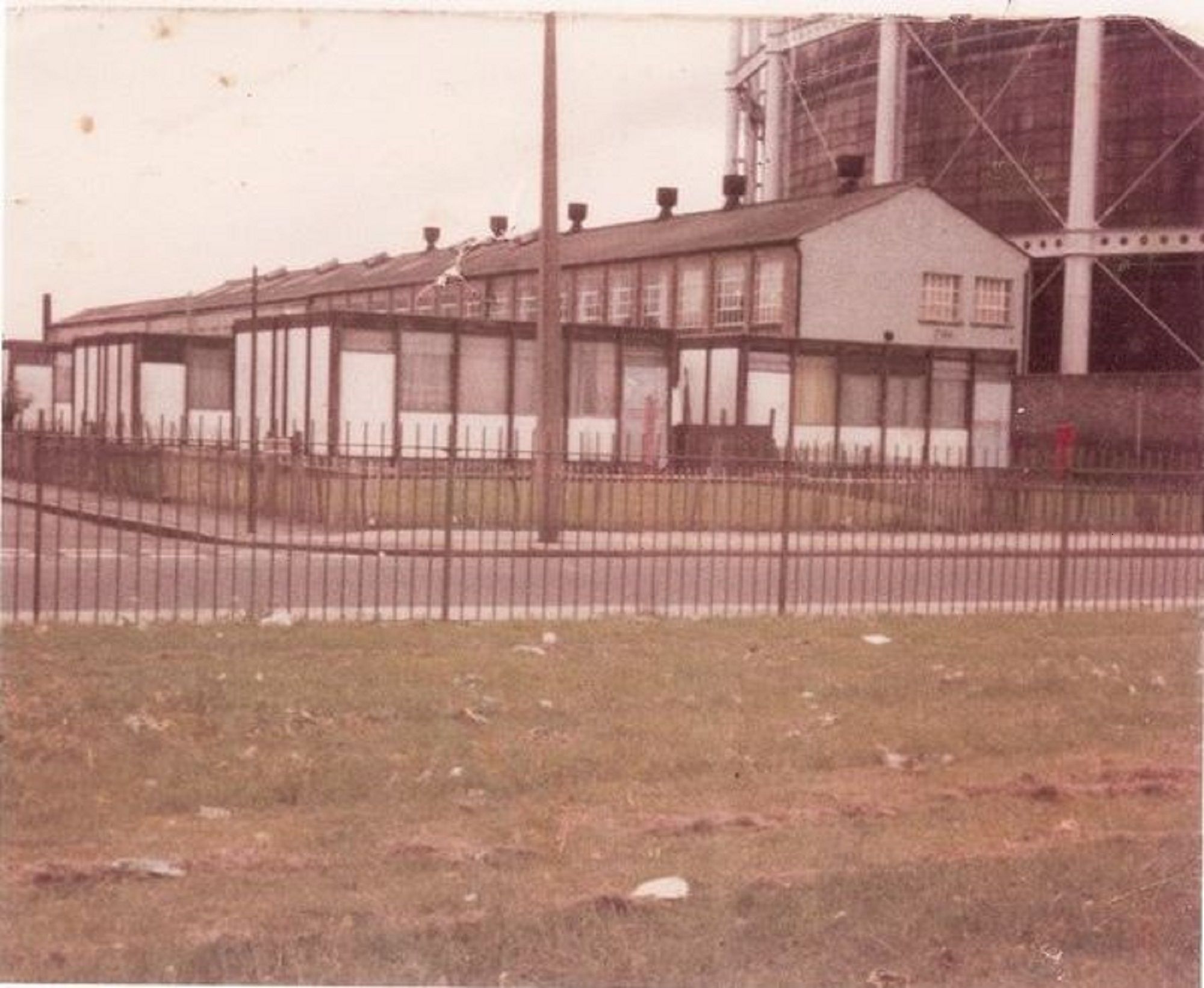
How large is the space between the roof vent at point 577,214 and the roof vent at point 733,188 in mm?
3859

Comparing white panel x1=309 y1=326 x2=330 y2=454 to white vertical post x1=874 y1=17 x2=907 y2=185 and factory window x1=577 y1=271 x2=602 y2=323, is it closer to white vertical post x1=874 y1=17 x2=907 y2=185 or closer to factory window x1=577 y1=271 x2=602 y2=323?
factory window x1=577 y1=271 x2=602 y2=323

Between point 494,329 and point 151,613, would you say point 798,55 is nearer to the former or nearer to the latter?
point 494,329

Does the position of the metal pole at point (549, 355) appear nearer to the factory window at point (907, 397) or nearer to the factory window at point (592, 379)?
the factory window at point (592, 379)

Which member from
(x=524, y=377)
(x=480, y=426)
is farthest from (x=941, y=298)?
(x=480, y=426)

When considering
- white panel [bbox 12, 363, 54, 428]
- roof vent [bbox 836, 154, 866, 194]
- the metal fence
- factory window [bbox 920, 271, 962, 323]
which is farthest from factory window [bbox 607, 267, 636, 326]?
the metal fence

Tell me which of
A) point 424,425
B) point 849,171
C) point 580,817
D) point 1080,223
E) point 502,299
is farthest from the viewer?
point 502,299

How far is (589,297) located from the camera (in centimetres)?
4022

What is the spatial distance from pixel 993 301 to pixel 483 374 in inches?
584

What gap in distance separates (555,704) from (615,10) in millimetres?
3537

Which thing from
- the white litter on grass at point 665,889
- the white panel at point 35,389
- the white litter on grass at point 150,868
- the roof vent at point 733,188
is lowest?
the white litter on grass at point 665,889

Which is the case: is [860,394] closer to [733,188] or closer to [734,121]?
[733,188]

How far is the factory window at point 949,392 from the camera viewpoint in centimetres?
3275

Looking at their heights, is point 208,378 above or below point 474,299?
below

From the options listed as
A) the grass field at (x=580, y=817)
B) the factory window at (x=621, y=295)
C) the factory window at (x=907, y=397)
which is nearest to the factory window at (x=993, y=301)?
the factory window at (x=907, y=397)
